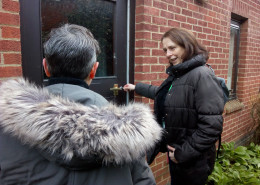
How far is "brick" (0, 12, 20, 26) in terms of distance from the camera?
150cm

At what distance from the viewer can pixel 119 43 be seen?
2533 mm

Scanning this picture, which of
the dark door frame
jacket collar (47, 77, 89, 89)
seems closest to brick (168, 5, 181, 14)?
the dark door frame

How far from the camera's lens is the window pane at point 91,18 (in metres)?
1.94

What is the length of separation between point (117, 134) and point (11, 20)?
122 cm

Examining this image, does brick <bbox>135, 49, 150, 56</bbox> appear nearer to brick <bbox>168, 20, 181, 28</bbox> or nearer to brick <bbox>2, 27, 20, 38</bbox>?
brick <bbox>168, 20, 181, 28</bbox>

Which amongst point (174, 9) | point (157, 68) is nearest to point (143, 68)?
point (157, 68)

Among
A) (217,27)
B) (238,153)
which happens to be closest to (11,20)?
(217,27)

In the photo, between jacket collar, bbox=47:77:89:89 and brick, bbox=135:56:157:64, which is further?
brick, bbox=135:56:157:64

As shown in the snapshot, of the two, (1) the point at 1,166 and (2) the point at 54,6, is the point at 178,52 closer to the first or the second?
(2) the point at 54,6

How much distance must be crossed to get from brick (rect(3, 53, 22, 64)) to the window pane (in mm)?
372

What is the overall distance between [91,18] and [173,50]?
3.08ft

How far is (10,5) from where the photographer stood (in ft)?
5.01

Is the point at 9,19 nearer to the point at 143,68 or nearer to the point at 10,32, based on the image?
the point at 10,32

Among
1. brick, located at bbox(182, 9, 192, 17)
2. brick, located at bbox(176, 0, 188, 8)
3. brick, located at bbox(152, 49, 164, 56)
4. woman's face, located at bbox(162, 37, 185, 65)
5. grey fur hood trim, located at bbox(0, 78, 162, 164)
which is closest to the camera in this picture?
grey fur hood trim, located at bbox(0, 78, 162, 164)
